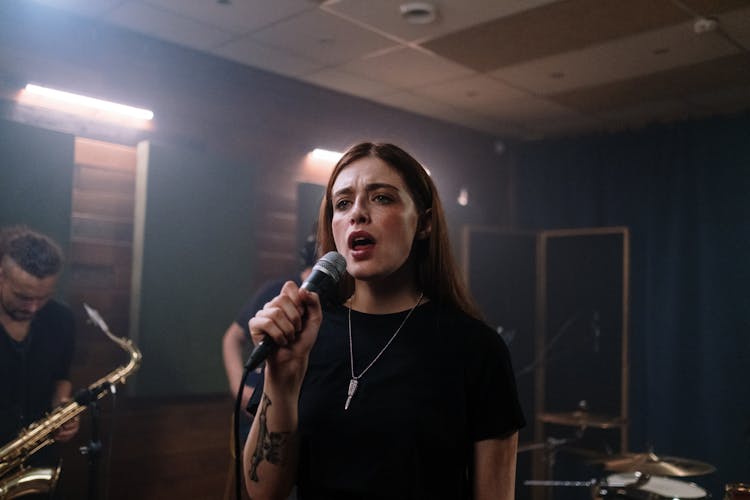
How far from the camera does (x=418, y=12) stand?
306 cm

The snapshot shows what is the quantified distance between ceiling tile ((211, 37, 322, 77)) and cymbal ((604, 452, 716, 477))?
2674 mm

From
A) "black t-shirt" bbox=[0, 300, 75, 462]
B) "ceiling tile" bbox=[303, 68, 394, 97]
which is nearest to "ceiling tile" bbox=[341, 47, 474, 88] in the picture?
"ceiling tile" bbox=[303, 68, 394, 97]

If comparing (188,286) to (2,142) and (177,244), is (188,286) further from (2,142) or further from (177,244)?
(2,142)

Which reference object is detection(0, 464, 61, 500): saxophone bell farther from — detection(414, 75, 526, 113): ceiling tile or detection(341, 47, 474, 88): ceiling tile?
detection(414, 75, 526, 113): ceiling tile

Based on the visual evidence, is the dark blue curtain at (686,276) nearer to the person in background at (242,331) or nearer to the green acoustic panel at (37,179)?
the person in background at (242,331)

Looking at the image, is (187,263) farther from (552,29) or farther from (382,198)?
(382,198)

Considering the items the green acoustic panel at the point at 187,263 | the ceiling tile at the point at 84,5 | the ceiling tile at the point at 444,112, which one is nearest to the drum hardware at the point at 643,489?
the green acoustic panel at the point at 187,263

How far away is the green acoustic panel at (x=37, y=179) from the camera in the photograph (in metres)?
2.92

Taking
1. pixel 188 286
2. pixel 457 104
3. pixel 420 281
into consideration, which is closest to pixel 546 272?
pixel 457 104

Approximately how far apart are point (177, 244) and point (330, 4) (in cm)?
144

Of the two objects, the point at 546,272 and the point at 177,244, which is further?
the point at 546,272

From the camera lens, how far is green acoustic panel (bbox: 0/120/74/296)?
292cm

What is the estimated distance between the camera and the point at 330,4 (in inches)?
117

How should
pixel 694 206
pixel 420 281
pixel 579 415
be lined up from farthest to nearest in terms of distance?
pixel 694 206, pixel 579 415, pixel 420 281
